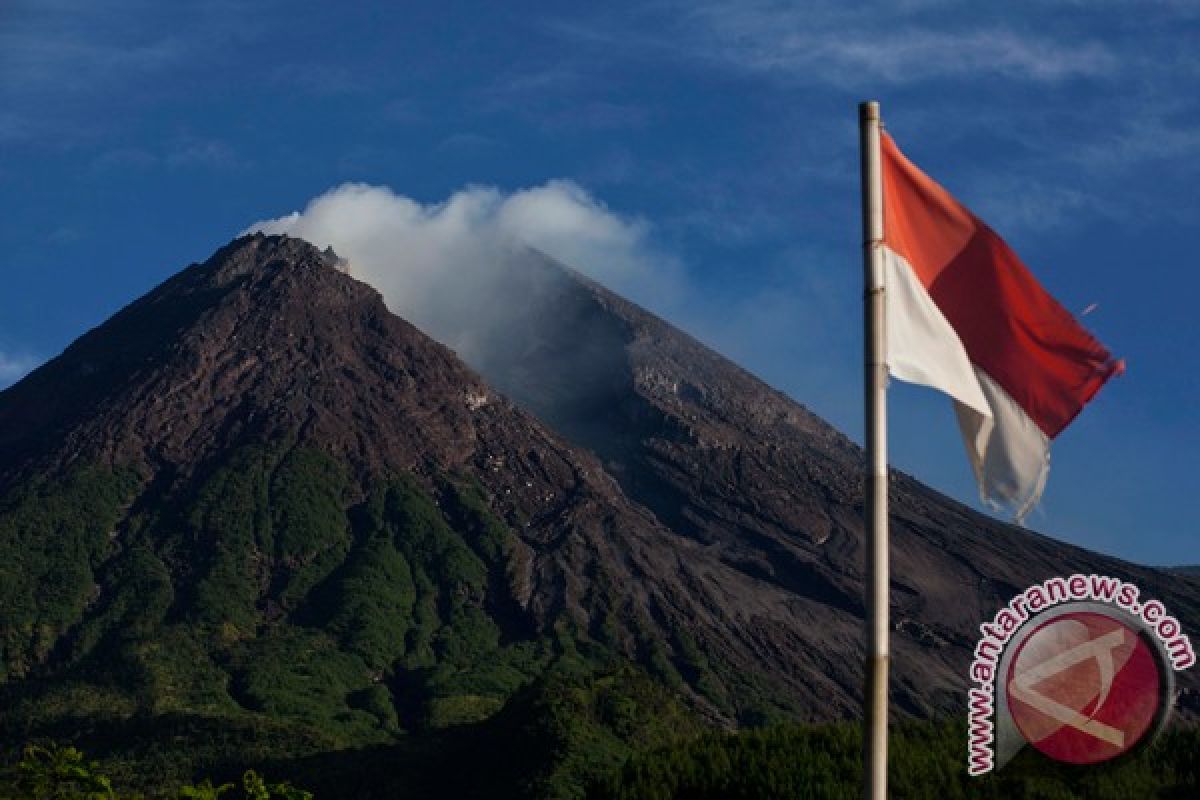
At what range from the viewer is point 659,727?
13150 cm

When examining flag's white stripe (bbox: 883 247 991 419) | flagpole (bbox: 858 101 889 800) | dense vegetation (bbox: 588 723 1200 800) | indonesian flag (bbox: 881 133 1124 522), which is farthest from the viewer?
dense vegetation (bbox: 588 723 1200 800)

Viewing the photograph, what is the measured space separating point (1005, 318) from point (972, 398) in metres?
0.94

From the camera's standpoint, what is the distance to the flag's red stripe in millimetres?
16656

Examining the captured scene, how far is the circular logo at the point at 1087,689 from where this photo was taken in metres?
19.7

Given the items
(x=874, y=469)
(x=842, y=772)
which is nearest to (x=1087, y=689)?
(x=874, y=469)

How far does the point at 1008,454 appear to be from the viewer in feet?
54.9

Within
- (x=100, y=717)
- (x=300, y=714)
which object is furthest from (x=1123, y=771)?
(x=300, y=714)

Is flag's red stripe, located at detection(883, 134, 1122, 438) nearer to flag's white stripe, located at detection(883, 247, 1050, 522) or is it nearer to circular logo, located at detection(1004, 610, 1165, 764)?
flag's white stripe, located at detection(883, 247, 1050, 522)

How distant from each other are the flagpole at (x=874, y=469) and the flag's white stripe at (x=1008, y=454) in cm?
206

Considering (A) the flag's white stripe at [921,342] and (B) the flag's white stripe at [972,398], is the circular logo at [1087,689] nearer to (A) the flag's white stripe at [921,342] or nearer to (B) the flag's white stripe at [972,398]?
(B) the flag's white stripe at [972,398]

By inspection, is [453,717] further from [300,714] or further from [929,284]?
[929,284]

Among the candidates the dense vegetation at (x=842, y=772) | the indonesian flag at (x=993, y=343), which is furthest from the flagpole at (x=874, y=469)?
the dense vegetation at (x=842, y=772)

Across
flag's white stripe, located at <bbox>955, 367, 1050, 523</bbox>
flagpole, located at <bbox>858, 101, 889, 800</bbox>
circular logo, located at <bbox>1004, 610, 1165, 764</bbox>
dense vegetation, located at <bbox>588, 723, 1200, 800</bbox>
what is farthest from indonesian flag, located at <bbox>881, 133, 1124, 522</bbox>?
dense vegetation, located at <bbox>588, 723, 1200, 800</bbox>

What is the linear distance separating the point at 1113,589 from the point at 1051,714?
1.63 metres
